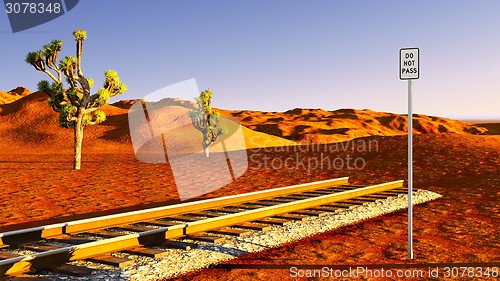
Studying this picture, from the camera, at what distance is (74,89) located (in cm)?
2969

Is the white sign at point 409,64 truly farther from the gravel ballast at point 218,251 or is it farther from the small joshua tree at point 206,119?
the small joshua tree at point 206,119

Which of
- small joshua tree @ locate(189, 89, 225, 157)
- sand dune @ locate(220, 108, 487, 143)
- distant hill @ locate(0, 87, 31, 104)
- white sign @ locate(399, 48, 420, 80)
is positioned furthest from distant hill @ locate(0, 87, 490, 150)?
white sign @ locate(399, 48, 420, 80)

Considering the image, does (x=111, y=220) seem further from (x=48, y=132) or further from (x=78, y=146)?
(x=48, y=132)

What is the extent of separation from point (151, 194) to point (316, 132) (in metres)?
66.6

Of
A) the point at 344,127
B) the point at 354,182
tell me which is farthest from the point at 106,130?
the point at 354,182

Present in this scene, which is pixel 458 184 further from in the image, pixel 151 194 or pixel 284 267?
pixel 284 267

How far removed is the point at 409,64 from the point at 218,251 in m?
4.71

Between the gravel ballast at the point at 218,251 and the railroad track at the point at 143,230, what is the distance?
0.61 feet

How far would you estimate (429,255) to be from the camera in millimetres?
8742

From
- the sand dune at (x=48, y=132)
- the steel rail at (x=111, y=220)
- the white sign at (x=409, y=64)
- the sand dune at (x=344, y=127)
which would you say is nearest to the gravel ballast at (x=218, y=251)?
the steel rail at (x=111, y=220)

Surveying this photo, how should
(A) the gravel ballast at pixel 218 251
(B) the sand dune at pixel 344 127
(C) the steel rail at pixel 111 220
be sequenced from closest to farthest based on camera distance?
1. (A) the gravel ballast at pixel 218 251
2. (C) the steel rail at pixel 111 220
3. (B) the sand dune at pixel 344 127

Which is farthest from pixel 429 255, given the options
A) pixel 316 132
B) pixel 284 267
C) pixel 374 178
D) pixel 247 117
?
pixel 247 117

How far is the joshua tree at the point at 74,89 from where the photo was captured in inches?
1134

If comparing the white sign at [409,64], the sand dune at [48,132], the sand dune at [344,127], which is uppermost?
the white sign at [409,64]
